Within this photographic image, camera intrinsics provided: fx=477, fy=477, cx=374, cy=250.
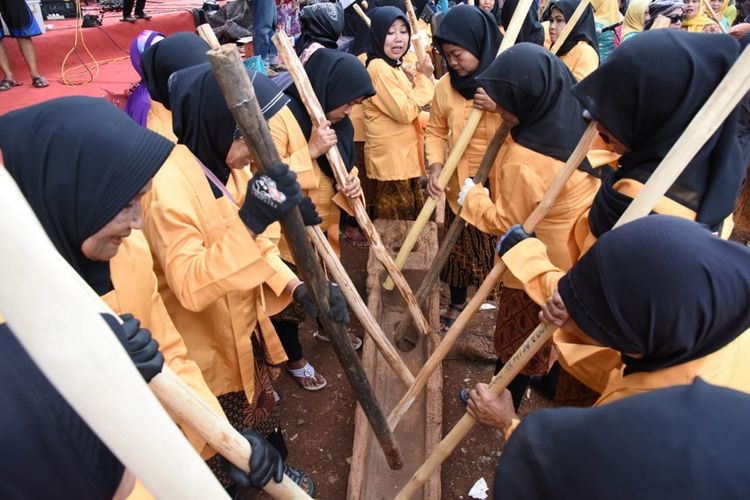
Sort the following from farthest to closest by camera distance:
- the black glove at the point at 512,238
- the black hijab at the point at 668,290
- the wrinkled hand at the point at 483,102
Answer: the wrinkled hand at the point at 483,102, the black glove at the point at 512,238, the black hijab at the point at 668,290

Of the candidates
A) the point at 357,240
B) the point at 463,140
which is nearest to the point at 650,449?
the point at 463,140

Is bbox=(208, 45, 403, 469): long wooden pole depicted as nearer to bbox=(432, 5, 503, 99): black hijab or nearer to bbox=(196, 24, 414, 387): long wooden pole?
bbox=(196, 24, 414, 387): long wooden pole

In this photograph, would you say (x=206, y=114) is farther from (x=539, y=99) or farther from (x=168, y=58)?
(x=539, y=99)

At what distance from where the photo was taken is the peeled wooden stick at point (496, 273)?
2012mm

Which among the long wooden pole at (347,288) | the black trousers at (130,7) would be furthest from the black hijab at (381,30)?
the black trousers at (130,7)

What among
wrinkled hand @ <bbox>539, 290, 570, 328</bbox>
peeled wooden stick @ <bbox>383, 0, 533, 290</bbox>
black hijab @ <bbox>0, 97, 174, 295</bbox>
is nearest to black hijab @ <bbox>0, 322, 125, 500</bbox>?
black hijab @ <bbox>0, 97, 174, 295</bbox>

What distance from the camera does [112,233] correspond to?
1.37m

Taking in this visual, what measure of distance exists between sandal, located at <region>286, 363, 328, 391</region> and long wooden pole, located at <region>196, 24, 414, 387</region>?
71 cm

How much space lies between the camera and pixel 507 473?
926 millimetres

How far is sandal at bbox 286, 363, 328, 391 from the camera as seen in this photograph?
327 cm

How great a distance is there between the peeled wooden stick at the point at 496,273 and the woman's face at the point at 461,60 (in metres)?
1.43

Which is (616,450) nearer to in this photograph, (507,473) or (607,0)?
(507,473)

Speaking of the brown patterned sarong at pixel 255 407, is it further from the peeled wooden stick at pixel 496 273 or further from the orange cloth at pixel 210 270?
the peeled wooden stick at pixel 496 273

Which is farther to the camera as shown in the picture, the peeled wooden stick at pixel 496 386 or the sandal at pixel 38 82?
the sandal at pixel 38 82
